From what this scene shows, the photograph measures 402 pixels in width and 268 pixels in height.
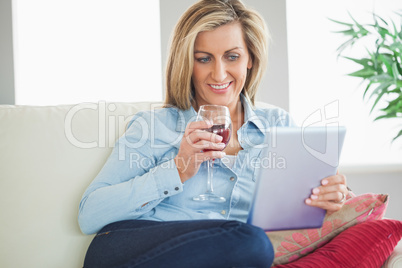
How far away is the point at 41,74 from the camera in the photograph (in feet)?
11.1

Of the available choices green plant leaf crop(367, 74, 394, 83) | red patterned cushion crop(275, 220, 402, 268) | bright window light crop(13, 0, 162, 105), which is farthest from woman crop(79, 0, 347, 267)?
bright window light crop(13, 0, 162, 105)

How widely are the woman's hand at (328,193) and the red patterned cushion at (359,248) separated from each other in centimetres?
13

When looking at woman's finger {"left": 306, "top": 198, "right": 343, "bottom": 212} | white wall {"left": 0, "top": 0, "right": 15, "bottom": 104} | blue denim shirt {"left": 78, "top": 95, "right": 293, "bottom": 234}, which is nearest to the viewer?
woman's finger {"left": 306, "top": 198, "right": 343, "bottom": 212}

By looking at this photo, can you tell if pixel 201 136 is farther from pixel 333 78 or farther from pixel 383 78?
pixel 333 78

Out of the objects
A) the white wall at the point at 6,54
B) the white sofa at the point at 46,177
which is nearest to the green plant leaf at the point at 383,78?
the white sofa at the point at 46,177

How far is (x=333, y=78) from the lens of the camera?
3.64 metres

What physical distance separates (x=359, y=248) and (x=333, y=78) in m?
2.60

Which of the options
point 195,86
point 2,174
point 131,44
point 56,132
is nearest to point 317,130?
point 195,86

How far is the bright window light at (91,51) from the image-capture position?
3.37 metres

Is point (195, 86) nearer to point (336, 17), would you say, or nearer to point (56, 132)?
point (56, 132)

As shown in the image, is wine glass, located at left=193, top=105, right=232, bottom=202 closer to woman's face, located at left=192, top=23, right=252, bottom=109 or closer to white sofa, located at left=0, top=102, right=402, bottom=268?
woman's face, located at left=192, top=23, right=252, bottom=109

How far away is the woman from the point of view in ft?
3.47

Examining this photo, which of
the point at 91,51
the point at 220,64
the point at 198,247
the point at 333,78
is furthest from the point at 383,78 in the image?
the point at 91,51

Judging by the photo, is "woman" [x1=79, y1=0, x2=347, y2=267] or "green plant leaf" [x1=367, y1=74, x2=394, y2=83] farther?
"green plant leaf" [x1=367, y1=74, x2=394, y2=83]
